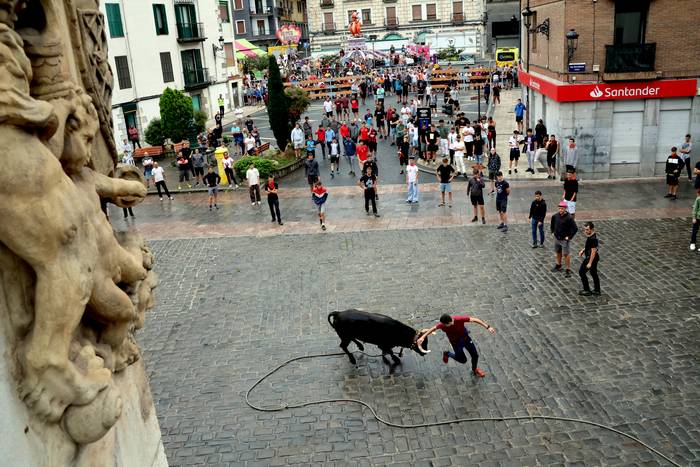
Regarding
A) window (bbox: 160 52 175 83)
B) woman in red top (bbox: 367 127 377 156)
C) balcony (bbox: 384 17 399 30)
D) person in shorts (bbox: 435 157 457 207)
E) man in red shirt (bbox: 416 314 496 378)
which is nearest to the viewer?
man in red shirt (bbox: 416 314 496 378)

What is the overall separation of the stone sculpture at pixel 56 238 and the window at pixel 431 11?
72553 mm

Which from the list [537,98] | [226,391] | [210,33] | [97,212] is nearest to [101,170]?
[97,212]

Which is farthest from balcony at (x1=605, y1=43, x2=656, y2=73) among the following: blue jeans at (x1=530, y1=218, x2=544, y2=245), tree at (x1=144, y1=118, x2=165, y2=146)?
tree at (x1=144, y1=118, x2=165, y2=146)

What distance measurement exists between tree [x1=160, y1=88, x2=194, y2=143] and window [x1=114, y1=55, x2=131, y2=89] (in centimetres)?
801

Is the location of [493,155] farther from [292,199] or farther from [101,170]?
[101,170]

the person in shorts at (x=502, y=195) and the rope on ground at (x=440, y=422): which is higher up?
the person in shorts at (x=502, y=195)

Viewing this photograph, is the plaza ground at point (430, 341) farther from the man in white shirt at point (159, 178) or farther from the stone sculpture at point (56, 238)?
the man in white shirt at point (159, 178)

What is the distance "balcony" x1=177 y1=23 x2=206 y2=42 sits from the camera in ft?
131

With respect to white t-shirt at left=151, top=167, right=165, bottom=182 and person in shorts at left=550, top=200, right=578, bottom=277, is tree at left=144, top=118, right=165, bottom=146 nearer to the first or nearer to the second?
white t-shirt at left=151, top=167, right=165, bottom=182

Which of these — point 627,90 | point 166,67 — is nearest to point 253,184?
point 627,90

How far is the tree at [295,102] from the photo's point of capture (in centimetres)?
2739

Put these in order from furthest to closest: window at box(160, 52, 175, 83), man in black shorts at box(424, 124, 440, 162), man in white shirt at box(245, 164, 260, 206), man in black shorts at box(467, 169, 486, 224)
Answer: window at box(160, 52, 175, 83) < man in black shorts at box(424, 124, 440, 162) < man in white shirt at box(245, 164, 260, 206) < man in black shorts at box(467, 169, 486, 224)

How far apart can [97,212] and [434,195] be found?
1599 cm

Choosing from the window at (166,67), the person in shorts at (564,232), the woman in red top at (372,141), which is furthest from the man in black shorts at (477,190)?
the window at (166,67)
